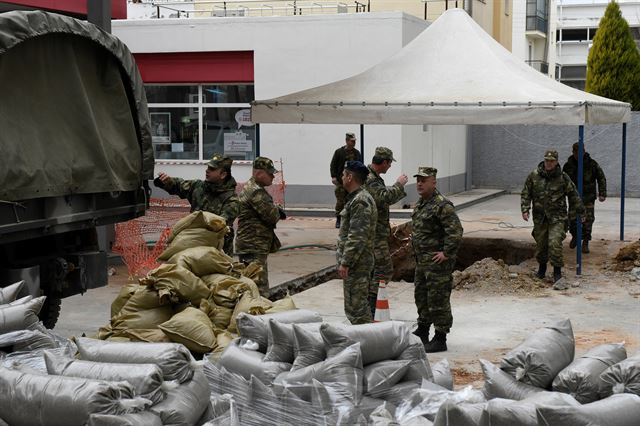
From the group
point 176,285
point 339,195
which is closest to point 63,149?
point 176,285

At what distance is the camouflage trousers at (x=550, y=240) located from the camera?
13781 millimetres

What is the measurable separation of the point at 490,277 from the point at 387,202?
120 inches

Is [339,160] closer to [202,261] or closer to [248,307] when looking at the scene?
[202,261]

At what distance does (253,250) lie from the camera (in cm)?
1055

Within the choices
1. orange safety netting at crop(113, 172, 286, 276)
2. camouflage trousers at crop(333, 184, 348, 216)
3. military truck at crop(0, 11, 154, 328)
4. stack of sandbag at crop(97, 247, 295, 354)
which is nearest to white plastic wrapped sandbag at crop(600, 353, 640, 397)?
stack of sandbag at crop(97, 247, 295, 354)

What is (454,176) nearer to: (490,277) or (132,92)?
(490,277)

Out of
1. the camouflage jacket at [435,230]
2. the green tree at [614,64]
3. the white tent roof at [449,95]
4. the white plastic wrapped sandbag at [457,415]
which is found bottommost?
the white plastic wrapped sandbag at [457,415]

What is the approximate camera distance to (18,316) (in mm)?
6848

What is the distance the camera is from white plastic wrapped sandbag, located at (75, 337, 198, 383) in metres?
5.69

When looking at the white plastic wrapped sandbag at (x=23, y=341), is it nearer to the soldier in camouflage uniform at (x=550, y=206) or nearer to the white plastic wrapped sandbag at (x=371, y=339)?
the white plastic wrapped sandbag at (x=371, y=339)

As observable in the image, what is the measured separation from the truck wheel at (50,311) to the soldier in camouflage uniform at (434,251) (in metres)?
3.39

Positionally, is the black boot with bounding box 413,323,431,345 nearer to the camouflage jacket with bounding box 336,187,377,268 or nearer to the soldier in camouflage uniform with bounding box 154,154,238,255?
the camouflage jacket with bounding box 336,187,377,268

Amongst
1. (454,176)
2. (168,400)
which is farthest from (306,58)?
(168,400)

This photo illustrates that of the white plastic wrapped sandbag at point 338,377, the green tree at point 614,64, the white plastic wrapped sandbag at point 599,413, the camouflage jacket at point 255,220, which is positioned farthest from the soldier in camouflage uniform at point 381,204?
the green tree at point 614,64
